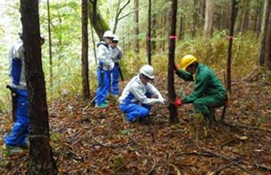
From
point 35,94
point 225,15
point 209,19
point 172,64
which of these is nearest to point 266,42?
point 172,64

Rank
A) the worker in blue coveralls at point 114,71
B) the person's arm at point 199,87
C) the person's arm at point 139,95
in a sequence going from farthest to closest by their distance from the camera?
the worker in blue coveralls at point 114,71 < the person's arm at point 139,95 < the person's arm at point 199,87

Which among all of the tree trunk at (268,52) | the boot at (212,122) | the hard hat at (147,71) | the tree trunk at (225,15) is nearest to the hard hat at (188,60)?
the hard hat at (147,71)

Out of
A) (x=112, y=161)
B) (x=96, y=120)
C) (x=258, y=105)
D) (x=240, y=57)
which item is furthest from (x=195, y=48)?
(x=112, y=161)

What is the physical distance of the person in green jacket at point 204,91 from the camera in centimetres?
503

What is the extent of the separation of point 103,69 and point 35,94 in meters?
4.16

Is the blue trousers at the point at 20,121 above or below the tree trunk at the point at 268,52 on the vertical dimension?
below

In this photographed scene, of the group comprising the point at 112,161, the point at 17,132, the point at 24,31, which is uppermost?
the point at 24,31

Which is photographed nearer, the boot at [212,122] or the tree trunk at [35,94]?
the tree trunk at [35,94]

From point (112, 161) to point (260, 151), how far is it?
2202 mm

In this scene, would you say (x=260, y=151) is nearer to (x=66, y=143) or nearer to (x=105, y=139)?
(x=105, y=139)

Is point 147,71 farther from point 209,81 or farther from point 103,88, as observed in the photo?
point 103,88

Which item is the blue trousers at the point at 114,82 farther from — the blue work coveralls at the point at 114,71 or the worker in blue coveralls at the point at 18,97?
the worker in blue coveralls at the point at 18,97

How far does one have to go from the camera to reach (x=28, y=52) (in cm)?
306

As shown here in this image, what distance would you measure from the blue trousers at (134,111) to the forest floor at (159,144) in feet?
0.58
